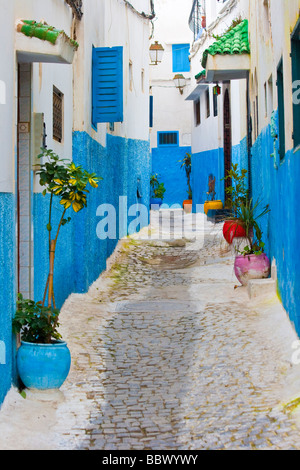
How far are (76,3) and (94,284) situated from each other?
4.47 m

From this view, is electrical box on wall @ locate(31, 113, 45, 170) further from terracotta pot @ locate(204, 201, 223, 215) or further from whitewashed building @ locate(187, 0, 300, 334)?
terracotta pot @ locate(204, 201, 223, 215)

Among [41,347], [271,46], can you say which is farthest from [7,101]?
[271,46]

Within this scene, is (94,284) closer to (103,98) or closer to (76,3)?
(103,98)

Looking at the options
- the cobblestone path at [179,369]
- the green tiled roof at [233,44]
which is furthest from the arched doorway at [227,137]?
the cobblestone path at [179,369]

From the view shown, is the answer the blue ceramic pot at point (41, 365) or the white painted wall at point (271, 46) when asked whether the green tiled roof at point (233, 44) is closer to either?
the white painted wall at point (271, 46)

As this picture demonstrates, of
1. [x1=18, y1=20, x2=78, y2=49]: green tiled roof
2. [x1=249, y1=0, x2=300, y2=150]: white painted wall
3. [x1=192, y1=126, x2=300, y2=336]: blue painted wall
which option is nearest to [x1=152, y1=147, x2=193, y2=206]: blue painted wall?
[x1=192, y1=126, x2=300, y2=336]: blue painted wall

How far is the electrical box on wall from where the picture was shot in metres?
6.98

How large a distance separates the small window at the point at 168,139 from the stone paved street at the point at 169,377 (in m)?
20.2

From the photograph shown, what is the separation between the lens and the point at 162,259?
14.1 meters

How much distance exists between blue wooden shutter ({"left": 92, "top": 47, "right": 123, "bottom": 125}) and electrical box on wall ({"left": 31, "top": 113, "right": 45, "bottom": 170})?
3.84 meters

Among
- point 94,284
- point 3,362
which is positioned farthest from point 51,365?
point 94,284

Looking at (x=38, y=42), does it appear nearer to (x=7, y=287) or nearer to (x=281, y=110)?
(x=7, y=287)

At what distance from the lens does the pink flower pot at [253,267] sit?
9.95 m

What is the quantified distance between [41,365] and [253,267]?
4.87 m
